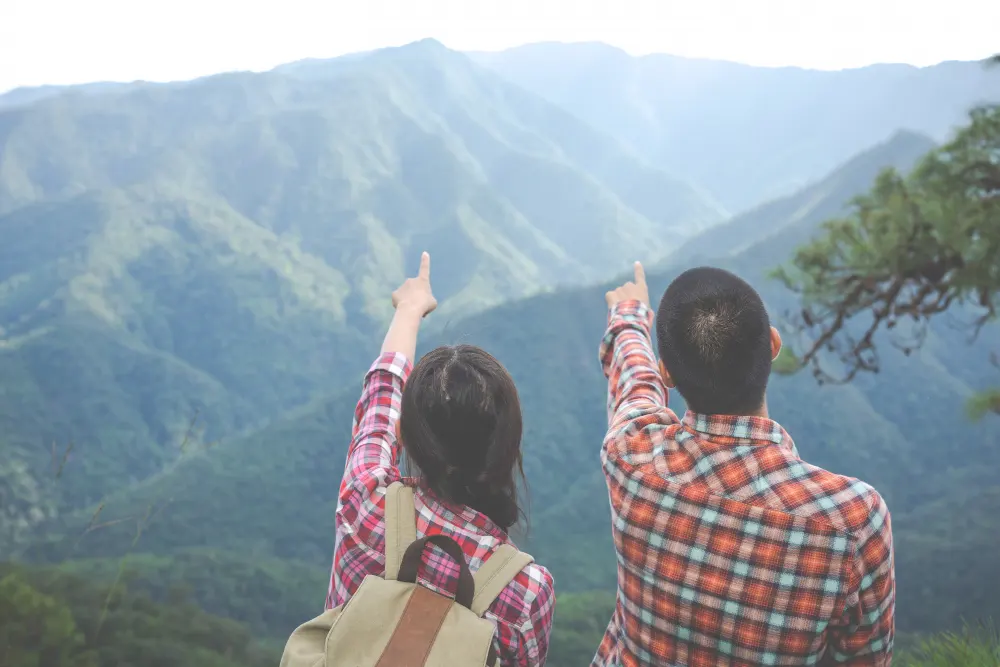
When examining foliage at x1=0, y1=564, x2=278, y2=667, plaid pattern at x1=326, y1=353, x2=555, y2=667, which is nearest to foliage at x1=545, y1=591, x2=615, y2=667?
foliage at x1=0, y1=564, x2=278, y2=667

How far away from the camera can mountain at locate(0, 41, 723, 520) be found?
5.25m

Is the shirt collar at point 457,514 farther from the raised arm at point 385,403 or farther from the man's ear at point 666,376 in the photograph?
the man's ear at point 666,376

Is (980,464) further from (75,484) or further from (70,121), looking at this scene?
(70,121)

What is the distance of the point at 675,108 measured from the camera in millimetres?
11609

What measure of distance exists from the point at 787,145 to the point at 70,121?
9.73 meters

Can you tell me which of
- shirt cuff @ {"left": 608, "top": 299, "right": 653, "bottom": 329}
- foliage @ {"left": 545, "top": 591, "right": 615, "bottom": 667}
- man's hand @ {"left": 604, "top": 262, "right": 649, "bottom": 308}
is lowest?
foliage @ {"left": 545, "top": 591, "right": 615, "bottom": 667}

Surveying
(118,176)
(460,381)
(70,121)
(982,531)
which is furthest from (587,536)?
(70,121)

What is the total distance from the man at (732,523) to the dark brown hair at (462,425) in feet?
0.44

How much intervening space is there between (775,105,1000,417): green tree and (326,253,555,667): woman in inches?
80.3

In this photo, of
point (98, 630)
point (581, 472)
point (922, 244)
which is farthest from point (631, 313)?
point (581, 472)

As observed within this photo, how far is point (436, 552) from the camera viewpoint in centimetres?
75

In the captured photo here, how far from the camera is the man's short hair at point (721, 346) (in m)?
0.76

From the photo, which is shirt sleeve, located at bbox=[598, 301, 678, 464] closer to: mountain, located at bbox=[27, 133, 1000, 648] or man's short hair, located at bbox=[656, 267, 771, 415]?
man's short hair, located at bbox=[656, 267, 771, 415]

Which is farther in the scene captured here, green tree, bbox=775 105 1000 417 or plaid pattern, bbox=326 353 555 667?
green tree, bbox=775 105 1000 417
